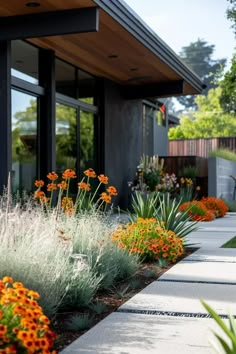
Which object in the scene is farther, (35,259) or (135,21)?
(135,21)

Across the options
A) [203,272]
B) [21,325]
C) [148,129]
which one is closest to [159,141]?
→ [148,129]

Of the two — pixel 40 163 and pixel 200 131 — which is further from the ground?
pixel 200 131

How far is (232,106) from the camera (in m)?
26.2

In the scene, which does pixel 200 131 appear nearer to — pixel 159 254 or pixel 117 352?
pixel 159 254

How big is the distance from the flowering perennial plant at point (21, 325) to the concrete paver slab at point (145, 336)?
1.59 ft

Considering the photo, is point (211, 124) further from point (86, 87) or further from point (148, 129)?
point (86, 87)

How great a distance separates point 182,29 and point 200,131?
112 ft

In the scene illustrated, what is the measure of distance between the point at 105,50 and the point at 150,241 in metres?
4.79

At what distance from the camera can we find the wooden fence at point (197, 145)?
2269 cm

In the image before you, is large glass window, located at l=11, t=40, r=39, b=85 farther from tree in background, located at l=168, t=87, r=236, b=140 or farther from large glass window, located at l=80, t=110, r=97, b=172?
tree in background, located at l=168, t=87, r=236, b=140

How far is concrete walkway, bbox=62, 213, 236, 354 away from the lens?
2781 mm

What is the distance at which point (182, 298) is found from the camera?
3.89 metres

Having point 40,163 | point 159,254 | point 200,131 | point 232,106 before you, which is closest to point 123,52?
point 40,163

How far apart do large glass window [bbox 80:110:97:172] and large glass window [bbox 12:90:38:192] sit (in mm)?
1923
